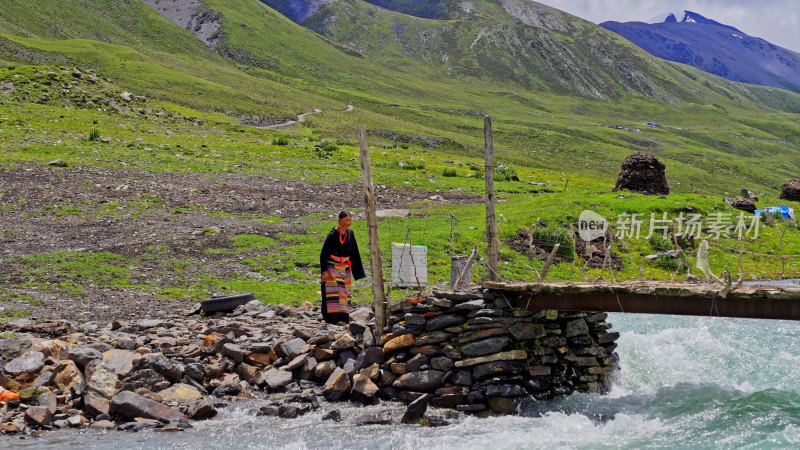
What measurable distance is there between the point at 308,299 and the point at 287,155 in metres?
30.9

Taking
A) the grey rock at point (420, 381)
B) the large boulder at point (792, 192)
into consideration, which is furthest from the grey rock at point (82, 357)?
the large boulder at point (792, 192)

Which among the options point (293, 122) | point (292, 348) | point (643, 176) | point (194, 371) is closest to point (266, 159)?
point (643, 176)

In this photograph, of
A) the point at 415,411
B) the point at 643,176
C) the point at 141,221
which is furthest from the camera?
the point at 643,176

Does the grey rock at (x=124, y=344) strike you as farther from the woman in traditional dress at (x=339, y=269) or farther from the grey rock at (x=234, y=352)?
the woman in traditional dress at (x=339, y=269)

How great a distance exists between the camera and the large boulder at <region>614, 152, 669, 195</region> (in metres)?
41.9

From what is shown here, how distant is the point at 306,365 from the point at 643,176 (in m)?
32.4

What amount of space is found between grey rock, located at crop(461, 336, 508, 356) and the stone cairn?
0.02 metres

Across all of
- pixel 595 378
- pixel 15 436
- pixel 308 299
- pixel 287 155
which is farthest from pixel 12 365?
pixel 287 155

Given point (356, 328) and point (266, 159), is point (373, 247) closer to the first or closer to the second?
point (356, 328)

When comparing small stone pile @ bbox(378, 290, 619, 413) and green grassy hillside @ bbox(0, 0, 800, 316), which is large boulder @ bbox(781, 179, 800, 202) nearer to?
green grassy hillside @ bbox(0, 0, 800, 316)

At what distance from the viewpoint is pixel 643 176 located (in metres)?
41.9

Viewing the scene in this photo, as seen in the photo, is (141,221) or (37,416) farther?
(141,221)

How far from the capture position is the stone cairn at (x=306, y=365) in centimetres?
1329

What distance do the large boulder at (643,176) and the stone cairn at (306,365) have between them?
27433 mm
